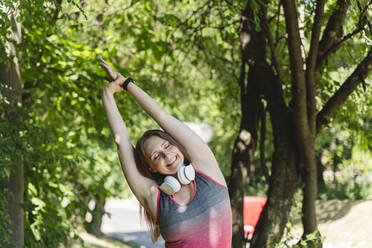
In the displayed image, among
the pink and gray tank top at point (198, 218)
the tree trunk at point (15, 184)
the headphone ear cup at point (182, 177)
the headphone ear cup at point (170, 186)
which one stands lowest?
the pink and gray tank top at point (198, 218)

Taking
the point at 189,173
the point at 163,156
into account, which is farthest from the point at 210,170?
the point at 163,156

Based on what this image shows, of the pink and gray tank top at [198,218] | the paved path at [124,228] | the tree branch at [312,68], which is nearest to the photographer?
the pink and gray tank top at [198,218]

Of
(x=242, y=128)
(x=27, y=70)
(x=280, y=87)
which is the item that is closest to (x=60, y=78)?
(x=27, y=70)

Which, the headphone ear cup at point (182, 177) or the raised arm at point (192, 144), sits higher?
the raised arm at point (192, 144)

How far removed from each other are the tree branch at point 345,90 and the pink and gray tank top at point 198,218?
2.27 m

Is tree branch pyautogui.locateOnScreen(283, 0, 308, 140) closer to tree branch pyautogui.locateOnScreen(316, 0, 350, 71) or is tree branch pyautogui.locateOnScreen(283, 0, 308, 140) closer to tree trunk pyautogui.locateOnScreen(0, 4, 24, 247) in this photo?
tree branch pyautogui.locateOnScreen(316, 0, 350, 71)

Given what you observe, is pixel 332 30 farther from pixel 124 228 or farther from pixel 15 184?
pixel 124 228

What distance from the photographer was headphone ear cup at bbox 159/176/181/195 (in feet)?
7.24

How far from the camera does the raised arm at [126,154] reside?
2.35m

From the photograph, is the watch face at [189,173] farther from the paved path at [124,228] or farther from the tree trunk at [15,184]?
the paved path at [124,228]

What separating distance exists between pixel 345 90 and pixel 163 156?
2.38 metres

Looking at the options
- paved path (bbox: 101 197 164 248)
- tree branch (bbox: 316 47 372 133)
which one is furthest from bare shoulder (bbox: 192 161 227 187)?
paved path (bbox: 101 197 164 248)

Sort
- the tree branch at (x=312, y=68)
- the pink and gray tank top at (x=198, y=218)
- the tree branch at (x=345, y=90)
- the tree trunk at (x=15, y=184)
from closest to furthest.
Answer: the pink and gray tank top at (x=198, y=218) < the tree branch at (x=312, y=68) < the tree branch at (x=345, y=90) < the tree trunk at (x=15, y=184)

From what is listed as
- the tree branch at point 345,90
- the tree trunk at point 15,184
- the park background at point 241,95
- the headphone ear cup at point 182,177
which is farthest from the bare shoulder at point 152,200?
the tree trunk at point 15,184
